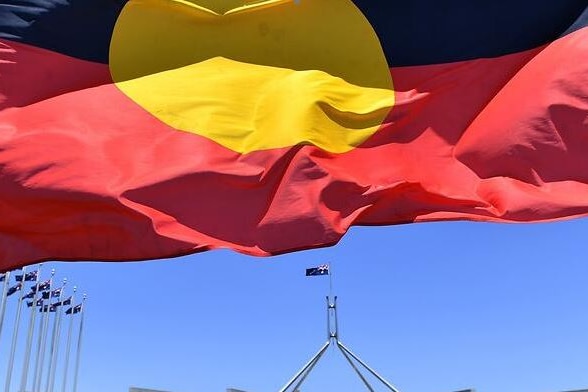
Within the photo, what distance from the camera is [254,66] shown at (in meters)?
7.58

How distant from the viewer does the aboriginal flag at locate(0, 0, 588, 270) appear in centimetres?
613

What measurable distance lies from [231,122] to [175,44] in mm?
1223

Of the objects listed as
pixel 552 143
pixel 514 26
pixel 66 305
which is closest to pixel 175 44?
pixel 514 26

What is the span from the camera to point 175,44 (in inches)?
303

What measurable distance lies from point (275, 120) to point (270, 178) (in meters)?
0.73

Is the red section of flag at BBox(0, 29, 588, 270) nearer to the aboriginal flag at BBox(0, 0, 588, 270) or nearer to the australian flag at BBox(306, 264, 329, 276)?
the aboriginal flag at BBox(0, 0, 588, 270)

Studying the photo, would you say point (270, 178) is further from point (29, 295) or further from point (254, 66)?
point (29, 295)

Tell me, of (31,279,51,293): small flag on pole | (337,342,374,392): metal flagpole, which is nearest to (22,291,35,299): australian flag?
(31,279,51,293): small flag on pole

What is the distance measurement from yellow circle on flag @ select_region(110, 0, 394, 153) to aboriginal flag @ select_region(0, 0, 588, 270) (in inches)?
0.6

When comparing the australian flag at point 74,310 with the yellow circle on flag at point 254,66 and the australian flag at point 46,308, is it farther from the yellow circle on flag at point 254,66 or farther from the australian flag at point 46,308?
the yellow circle on flag at point 254,66

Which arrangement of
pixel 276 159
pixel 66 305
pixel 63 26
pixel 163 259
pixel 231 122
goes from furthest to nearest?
pixel 66 305 → pixel 63 26 → pixel 231 122 → pixel 276 159 → pixel 163 259

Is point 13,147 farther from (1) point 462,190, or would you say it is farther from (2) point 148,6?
(1) point 462,190

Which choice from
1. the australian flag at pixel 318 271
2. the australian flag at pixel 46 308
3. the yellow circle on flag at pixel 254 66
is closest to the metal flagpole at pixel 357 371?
the australian flag at pixel 318 271

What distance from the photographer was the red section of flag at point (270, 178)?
6.04 meters
